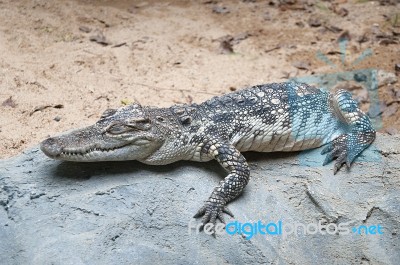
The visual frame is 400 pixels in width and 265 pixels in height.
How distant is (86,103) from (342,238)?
3.46 metres

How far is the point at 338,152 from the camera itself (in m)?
4.64

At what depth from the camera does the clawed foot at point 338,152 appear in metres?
4.52

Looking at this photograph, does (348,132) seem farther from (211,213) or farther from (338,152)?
(211,213)

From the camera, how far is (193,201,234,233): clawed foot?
3797mm

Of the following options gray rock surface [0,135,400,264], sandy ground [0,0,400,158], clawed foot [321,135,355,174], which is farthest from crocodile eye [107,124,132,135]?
clawed foot [321,135,355,174]

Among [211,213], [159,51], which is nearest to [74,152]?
[211,213]

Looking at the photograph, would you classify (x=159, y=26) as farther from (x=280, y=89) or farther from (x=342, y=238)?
(x=342, y=238)

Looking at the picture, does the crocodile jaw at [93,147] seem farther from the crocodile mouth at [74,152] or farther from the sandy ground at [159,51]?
the sandy ground at [159,51]

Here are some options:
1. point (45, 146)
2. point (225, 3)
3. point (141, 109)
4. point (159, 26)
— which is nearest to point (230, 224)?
point (141, 109)

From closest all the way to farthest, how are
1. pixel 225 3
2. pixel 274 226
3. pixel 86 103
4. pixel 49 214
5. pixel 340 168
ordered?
pixel 49 214 → pixel 274 226 → pixel 340 168 → pixel 86 103 → pixel 225 3

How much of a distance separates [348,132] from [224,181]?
59.0 inches

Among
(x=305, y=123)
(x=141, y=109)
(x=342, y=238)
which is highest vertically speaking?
(x=141, y=109)

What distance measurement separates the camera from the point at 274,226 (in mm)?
3963

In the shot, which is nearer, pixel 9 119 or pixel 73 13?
pixel 9 119
